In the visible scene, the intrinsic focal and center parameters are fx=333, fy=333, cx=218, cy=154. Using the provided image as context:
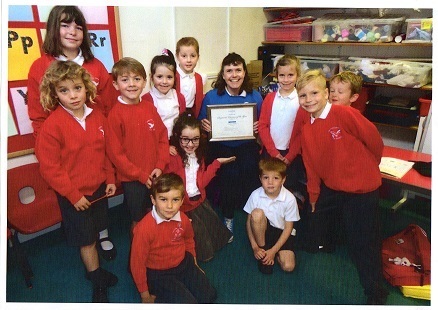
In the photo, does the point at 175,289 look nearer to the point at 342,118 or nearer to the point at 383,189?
the point at 342,118

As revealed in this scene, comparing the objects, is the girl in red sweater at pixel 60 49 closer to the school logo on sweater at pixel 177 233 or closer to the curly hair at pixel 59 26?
the curly hair at pixel 59 26

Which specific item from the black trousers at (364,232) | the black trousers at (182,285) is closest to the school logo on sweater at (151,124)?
the black trousers at (182,285)

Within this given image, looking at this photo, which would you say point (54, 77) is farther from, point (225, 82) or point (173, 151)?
point (225, 82)

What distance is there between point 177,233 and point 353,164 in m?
0.67

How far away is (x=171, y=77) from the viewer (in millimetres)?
1365

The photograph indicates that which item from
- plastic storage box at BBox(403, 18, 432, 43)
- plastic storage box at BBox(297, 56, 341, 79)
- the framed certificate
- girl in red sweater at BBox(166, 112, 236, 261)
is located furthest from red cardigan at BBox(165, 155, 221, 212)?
plastic storage box at BBox(403, 18, 432, 43)

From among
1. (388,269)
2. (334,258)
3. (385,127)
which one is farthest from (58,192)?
(385,127)

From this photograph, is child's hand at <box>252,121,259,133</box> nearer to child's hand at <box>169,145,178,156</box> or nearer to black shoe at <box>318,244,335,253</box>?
child's hand at <box>169,145,178,156</box>

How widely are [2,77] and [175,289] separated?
896 millimetres

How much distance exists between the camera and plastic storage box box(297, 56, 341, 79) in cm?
205

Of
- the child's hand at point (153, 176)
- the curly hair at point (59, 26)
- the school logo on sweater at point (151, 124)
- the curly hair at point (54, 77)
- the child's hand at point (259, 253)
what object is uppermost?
the curly hair at point (59, 26)

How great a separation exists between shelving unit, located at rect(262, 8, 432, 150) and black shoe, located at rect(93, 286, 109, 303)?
1746 millimetres

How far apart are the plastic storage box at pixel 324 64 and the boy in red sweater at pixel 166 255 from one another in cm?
137

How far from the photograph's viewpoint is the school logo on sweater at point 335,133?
118cm
